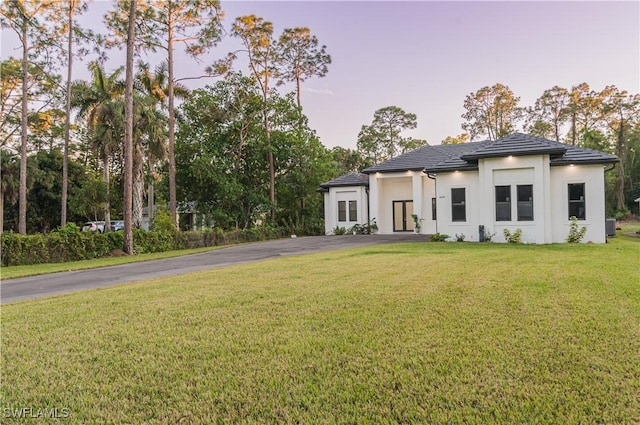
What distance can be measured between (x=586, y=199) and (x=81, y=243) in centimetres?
1954

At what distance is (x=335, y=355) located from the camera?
3.52m

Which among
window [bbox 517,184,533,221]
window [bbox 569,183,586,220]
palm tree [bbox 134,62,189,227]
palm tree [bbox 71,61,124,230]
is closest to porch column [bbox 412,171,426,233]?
window [bbox 517,184,533,221]

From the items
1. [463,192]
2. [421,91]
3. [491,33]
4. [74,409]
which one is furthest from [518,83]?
[74,409]

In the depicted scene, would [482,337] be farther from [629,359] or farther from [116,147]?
[116,147]

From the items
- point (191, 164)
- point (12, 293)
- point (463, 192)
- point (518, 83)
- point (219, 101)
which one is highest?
point (518, 83)

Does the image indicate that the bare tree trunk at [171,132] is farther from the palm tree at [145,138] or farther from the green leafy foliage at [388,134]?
the green leafy foliage at [388,134]

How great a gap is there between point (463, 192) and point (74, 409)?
55.8 ft

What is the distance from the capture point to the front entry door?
25.2 metres

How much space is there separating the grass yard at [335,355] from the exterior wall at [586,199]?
1064 centimetres

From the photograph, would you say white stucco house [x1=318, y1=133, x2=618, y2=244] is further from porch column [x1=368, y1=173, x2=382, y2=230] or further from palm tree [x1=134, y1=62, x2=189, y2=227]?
palm tree [x1=134, y1=62, x2=189, y2=227]

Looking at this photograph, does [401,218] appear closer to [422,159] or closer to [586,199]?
[422,159]

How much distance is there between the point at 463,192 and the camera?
57.3 ft

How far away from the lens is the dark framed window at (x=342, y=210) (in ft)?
85.7

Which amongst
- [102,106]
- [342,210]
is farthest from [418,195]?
[102,106]
